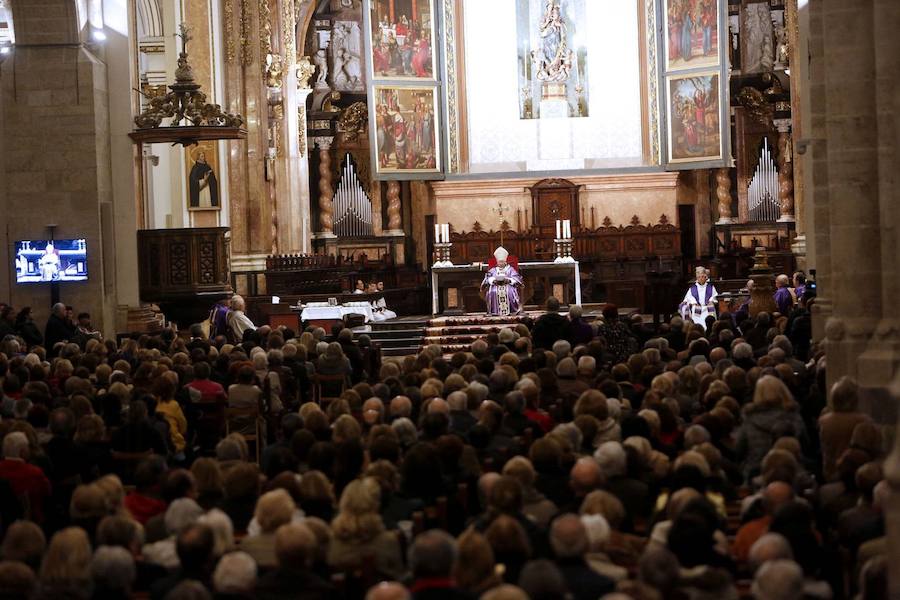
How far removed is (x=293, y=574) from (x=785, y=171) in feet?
95.8

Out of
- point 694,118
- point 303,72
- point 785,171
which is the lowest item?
point 785,171

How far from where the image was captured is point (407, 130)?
33188 millimetres

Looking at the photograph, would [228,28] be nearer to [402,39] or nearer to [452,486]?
[402,39]

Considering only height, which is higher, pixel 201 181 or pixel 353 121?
pixel 353 121

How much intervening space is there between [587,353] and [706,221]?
68.0ft

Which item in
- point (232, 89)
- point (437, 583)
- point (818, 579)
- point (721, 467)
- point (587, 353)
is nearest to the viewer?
point (437, 583)

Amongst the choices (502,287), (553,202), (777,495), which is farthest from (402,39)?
(777,495)

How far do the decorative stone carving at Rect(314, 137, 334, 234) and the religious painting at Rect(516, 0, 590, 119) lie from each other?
4713 millimetres

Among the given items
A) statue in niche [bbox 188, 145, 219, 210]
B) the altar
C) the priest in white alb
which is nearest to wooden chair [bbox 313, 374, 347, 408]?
the priest in white alb

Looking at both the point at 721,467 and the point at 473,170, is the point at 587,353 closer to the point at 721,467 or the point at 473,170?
the point at 721,467

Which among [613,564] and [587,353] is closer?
[613,564]

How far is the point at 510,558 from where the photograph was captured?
670 cm

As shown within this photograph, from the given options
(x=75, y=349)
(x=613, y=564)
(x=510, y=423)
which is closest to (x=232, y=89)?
(x=75, y=349)

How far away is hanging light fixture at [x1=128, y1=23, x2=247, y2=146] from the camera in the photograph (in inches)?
835
